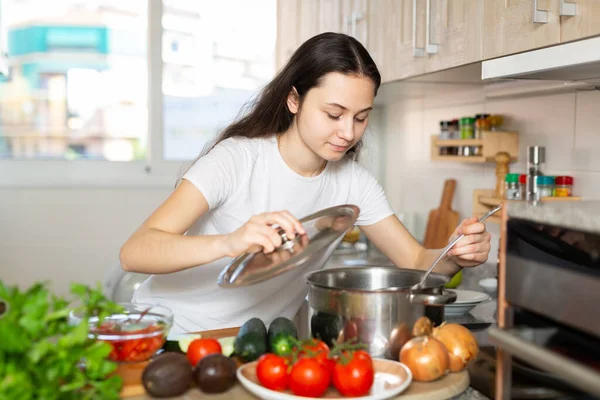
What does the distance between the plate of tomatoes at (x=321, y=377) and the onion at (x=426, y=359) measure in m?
0.02

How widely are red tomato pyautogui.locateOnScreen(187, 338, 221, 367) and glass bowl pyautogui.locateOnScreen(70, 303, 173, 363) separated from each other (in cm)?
5

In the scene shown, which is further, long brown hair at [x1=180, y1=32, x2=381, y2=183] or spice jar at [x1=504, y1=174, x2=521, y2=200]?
spice jar at [x1=504, y1=174, x2=521, y2=200]

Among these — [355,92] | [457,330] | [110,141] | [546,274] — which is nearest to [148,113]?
[110,141]

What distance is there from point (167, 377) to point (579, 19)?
0.98m

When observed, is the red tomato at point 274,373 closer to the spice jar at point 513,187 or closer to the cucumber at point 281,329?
the cucumber at point 281,329

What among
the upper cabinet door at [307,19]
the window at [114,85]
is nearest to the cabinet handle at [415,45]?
the upper cabinet door at [307,19]

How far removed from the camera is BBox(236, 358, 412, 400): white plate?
3.42 feet

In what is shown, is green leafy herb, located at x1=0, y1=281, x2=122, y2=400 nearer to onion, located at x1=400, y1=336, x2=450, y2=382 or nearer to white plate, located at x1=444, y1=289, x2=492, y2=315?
onion, located at x1=400, y1=336, x2=450, y2=382

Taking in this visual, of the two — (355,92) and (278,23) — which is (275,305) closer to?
(355,92)

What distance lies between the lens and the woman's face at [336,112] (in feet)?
4.94

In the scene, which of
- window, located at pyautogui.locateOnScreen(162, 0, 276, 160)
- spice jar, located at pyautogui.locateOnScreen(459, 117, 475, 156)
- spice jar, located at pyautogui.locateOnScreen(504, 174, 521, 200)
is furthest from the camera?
window, located at pyautogui.locateOnScreen(162, 0, 276, 160)

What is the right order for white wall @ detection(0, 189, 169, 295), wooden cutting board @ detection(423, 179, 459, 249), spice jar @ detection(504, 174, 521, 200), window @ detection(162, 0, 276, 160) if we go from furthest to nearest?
window @ detection(162, 0, 276, 160)
white wall @ detection(0, 189, 169, 295)
wooden cutting board @ detection(423, 179, 459, 249)
spice jar @ detection(504, 174, 521, 200)

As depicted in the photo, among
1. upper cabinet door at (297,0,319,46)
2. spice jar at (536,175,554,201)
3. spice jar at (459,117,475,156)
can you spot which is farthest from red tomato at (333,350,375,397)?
upper cabinet door at (297,0,319,46)

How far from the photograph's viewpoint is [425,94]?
9.31 ft
